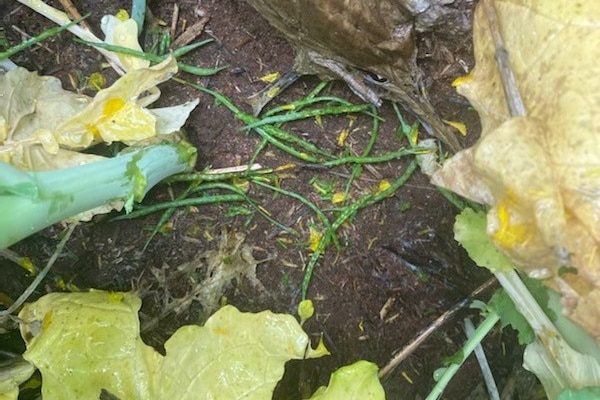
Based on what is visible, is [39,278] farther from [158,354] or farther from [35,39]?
[35,39]

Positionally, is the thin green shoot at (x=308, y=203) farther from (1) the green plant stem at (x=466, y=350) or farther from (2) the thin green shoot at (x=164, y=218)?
(1) the green plant stem at (x=466, y=350)

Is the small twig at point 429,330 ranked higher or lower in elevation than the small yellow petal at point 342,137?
lower

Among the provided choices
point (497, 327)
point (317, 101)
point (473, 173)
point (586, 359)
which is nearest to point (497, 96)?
point (473, 173)

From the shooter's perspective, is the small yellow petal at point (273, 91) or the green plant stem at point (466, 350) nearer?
the green plant stem at point (466, 350)

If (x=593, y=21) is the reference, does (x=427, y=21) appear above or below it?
below

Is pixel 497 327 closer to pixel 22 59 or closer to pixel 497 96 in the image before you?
pixel 497 96

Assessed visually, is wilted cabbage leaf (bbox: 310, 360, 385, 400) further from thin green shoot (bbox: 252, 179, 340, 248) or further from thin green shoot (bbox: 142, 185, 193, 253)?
thin green shoot (bbox: 142, 185, 193, 253)

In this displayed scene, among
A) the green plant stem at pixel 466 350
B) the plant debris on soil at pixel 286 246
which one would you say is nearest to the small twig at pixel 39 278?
the plant debris on soil at pixel 286 246
